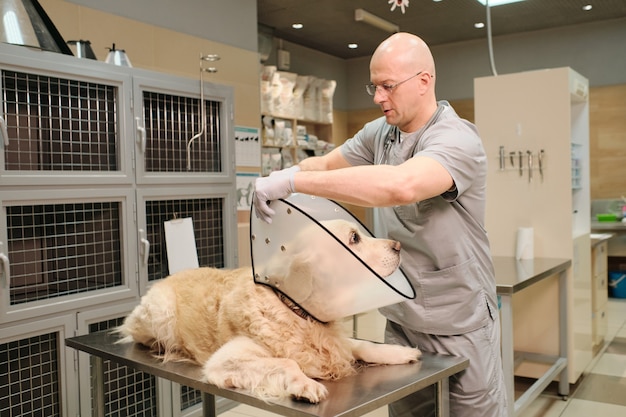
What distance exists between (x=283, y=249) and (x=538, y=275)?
239 centimetres

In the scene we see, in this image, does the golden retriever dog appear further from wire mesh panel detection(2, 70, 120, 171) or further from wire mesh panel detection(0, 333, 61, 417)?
wire mesh panel detection(2, 70, 120, 171)

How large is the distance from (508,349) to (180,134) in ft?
6.99

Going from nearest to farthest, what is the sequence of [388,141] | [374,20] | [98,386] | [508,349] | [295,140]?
[388,141] < [98,386] < [508,349] < [374,20] < [295,140]

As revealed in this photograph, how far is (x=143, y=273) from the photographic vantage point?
9.78 ft

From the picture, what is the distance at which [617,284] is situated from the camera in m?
7.19

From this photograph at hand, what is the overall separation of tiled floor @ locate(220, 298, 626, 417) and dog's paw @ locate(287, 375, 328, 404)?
2.37m

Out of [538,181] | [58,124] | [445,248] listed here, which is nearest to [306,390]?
[445,248]

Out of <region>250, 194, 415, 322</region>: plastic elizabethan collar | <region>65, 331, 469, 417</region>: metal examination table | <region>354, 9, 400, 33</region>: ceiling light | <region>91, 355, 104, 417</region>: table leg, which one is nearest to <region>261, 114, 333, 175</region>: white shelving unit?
<region>354, 9, 400, 33</region>: ceiling light

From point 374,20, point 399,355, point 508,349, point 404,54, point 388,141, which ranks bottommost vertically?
point 508,349

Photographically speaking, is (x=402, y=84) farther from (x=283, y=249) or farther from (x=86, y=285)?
(x=86, y=285)

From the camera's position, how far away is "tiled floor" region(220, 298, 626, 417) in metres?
3.61

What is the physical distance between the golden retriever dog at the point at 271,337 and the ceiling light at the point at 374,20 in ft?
16.6

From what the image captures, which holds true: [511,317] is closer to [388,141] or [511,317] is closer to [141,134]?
[388,141]

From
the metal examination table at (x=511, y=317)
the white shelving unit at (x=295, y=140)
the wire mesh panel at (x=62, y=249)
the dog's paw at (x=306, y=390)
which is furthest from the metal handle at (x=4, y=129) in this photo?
the white shelving unit at (x=295, y=140)
